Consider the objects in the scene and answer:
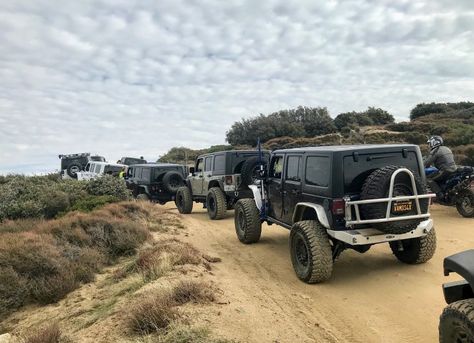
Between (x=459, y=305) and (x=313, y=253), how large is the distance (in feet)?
10.5

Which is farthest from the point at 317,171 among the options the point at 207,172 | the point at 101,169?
the point at 101,169

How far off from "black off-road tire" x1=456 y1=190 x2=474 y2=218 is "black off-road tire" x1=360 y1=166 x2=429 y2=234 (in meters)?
5.31

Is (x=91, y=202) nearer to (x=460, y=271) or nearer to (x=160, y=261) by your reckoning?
(x=160, y=261)

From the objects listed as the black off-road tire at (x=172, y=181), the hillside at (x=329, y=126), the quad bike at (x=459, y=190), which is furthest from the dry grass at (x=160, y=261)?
the hillside at (x=329, y=126)

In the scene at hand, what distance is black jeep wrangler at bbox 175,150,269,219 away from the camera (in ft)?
42.1

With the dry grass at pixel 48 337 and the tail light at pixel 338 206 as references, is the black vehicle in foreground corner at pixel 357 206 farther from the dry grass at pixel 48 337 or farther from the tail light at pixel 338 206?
the dry grass at pixel 48 337

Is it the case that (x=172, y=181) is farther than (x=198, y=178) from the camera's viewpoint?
Yes

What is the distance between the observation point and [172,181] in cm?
1798

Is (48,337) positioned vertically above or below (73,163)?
below

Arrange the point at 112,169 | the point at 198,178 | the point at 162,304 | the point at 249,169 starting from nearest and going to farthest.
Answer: the point at 162,304 → the point at 249,169 → the point at 198,178 → the point at 112,169

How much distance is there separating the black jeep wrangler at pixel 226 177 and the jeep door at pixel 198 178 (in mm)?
88

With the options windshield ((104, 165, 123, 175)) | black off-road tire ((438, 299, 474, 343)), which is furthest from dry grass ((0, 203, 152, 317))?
windshield ((104, 165, 123, 175))

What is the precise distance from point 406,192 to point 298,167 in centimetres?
192

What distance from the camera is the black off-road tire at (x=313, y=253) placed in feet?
21.3
